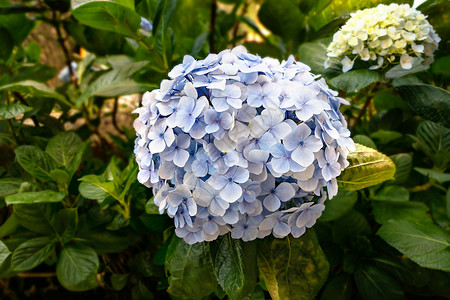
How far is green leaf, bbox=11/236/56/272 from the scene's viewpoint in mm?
955

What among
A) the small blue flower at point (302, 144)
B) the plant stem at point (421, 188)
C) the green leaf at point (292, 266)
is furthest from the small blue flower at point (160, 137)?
the plant stem at point (421, 188)

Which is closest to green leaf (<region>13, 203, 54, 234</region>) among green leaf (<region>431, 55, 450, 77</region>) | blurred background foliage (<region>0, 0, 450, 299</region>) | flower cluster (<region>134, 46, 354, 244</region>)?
blurred background foliage (<region>0, 0, 450, 299</region>)

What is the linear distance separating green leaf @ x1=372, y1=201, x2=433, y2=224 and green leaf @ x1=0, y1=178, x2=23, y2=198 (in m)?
0.96

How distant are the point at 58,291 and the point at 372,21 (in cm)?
132

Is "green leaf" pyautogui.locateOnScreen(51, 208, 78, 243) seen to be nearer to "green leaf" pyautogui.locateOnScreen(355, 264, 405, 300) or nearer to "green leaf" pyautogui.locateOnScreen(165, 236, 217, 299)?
"green leaf" pyautogui.locateOnScreen(165, 236, 217, 299)

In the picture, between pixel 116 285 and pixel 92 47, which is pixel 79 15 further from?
pixel 116 285

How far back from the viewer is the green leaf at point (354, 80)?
2.99 feet

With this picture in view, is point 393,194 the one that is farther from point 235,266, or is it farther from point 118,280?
point 118,280

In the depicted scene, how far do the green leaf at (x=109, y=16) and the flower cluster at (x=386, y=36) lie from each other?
1.62ft

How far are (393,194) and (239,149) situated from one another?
622 millimetres

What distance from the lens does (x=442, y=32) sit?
103cm

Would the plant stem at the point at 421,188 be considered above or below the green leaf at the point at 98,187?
below

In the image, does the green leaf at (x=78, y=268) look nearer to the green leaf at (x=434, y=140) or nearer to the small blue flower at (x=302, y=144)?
the small blue flower at (x=302, y=144)

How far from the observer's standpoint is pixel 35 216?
1.00 m
